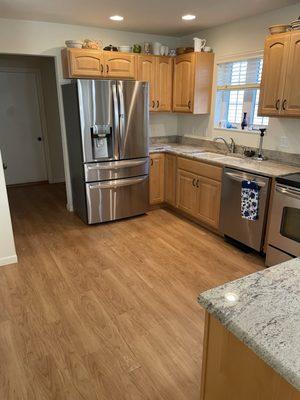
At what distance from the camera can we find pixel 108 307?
2.42 meters

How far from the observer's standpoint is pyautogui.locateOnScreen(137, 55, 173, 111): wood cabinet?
4.14m

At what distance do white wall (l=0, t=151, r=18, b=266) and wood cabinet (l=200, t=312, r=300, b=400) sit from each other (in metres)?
2.46

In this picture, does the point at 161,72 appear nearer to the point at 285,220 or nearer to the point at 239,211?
the point at 239,211

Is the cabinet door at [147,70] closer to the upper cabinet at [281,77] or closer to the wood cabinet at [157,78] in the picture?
the wood cabinet at [157,78]

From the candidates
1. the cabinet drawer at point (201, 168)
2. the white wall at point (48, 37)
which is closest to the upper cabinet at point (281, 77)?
the cabinet drawer at point (201, 168)

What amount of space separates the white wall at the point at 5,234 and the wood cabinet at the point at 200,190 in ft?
7.21

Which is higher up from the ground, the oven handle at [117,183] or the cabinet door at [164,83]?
the cabinet door at [164,83]

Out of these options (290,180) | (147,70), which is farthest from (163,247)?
(147,70)

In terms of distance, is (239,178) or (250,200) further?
(239,178)

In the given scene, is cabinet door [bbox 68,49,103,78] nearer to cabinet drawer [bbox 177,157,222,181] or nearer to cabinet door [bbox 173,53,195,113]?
cabinet door [bbox 173,53,195,113]

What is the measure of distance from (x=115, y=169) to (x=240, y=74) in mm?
1994

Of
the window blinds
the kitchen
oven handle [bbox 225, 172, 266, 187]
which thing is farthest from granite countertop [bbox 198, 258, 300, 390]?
the window blinds

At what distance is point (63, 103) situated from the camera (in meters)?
3.98

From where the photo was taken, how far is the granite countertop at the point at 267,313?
30.4 inches
